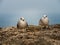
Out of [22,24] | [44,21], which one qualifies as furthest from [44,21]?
[22,24]

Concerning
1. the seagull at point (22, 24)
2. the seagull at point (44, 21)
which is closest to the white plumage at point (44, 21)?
the seagull at point (44, 21)

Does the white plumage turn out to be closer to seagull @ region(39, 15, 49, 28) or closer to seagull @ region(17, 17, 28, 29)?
seagull @ region(39, 15, 49, 28)

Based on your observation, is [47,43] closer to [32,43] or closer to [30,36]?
[32,43]

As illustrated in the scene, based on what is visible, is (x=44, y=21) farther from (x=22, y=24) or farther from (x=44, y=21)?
(x=22, y=24)

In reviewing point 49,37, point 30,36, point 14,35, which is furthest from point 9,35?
point 49,37

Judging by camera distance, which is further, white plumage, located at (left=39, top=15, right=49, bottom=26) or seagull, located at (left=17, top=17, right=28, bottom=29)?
white plumage, located at (left=39, top=15, right=49, bottom=26)

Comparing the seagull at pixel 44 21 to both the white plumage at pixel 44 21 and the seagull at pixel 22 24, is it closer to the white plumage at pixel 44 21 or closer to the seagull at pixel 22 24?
the white plumage at pixel 44 21

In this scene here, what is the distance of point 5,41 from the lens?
22.0 meters

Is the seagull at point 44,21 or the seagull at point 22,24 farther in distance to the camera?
the seagull at point 44,21

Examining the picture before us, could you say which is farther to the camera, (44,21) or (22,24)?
(44,21)

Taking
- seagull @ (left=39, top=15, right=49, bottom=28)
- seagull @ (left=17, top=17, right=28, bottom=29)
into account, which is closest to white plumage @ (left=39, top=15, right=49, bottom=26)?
seagull @ (left=39, top=15, right=49, bottom=28)

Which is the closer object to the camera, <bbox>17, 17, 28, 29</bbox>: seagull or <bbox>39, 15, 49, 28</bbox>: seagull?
<bbox>17, 17, 28, 29</bbox>: seagull

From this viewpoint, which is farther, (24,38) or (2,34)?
(2,34)

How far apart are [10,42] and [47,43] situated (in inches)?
125
